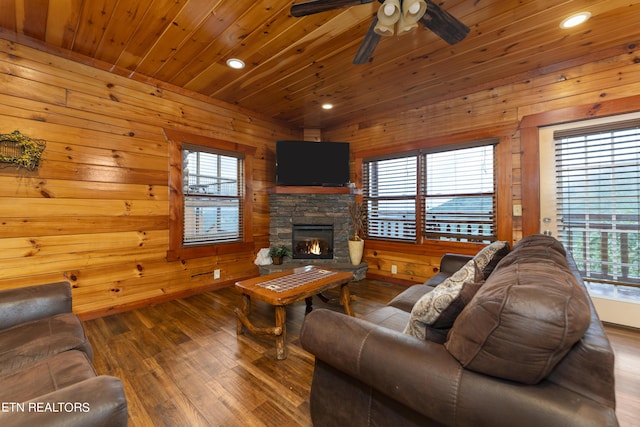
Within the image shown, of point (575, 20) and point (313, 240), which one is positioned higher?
point (575, 20)

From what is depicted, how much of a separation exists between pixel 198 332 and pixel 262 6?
2854 millimetres

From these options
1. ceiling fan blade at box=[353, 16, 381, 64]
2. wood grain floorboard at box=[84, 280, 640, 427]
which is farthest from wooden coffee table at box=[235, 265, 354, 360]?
ceiling fan blade at box=[353, 16, 381, 64]

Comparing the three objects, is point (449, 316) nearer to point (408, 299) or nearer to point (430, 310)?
point (430, 310)

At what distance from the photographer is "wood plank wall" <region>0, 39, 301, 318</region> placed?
2461 mm

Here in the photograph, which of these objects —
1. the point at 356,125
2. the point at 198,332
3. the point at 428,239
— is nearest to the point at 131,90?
the point at 198,332

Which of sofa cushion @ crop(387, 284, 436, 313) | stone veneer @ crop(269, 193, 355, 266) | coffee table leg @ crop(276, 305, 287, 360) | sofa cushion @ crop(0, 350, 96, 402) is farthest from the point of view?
stone veneer @ crop(269, 193, 355, 266)

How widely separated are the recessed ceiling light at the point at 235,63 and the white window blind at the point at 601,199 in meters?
3.51

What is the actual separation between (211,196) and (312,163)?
→ 5.30ft

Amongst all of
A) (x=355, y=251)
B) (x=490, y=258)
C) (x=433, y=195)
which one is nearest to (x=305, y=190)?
(x=355, y=251)

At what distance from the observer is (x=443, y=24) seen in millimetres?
1796

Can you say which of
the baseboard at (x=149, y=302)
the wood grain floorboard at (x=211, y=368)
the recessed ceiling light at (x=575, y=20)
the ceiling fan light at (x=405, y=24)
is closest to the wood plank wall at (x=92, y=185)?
the baseboard at (x=149, y=302)

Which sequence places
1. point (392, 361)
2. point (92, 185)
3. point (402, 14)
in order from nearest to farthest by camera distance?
point (392, 361)
point (402, 14)
point (92, 185)

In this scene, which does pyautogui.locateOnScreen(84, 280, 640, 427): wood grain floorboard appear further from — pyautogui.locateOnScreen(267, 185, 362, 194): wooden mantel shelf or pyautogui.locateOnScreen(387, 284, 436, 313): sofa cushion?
pyautogui.locateOnScreen(267, 185, 362, 194): wooden mantel shelf

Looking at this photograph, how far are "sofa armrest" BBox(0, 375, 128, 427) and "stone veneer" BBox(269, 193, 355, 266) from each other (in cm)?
341
